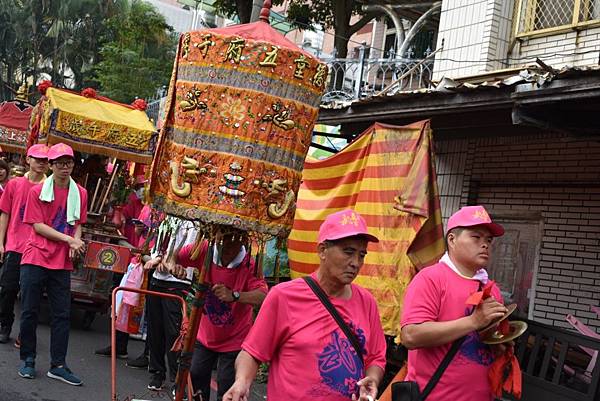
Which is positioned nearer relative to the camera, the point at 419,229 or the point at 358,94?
the point at 419,229

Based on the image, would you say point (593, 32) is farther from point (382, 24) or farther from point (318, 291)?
point (382, 24)

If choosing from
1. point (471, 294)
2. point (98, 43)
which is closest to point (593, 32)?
point (471, 294)

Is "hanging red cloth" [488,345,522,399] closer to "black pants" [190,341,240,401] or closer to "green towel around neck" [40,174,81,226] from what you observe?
"black pants" [190,341,240,401]

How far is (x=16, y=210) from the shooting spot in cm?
838

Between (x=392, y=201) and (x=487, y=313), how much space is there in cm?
340

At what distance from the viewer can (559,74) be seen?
Answer: 6047mm

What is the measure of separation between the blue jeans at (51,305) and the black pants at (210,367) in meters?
1.94

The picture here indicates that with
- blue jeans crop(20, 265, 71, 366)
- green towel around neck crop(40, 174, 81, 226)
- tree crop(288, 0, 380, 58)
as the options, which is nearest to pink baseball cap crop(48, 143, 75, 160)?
green towel around neck crop(40, 174, 81, 226)

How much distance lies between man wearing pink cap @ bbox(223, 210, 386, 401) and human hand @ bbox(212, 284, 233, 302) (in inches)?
65.8

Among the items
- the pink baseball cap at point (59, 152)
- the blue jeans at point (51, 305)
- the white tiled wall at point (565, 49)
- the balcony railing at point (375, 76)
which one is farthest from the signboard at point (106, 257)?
the white tiled wall at point (565, 49)

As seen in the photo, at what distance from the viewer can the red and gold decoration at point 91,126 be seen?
38.7 ft

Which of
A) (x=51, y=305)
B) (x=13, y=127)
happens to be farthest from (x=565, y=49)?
(x=13, y=127)

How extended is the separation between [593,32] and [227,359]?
545 cm

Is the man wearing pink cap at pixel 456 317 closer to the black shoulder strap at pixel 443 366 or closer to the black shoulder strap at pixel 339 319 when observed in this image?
the black shoulder strap at pixel 443 366
